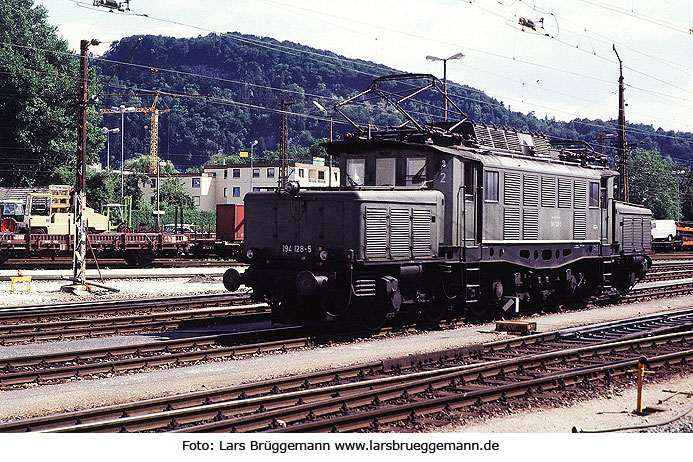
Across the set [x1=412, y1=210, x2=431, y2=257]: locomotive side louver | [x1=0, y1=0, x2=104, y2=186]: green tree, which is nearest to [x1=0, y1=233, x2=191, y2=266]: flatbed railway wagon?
[x1=412, y1=210, x2=431, y2=257]: locomotive side louver

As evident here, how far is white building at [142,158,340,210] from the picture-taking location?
99375 mm

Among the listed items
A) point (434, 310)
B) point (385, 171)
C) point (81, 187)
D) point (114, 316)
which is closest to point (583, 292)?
point (434, 310)

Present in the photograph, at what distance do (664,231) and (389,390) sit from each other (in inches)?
2554

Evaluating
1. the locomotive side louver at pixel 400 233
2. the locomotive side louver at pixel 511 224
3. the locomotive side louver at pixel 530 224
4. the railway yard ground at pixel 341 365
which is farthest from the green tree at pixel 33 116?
the locomotive side louver at pixel 400 233

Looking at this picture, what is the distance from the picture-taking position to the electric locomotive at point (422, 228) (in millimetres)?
16594

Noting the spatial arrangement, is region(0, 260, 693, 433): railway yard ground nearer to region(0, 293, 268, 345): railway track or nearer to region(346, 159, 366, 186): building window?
region(0, 293, 268, 345): railway track

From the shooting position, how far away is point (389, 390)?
11.4 metres

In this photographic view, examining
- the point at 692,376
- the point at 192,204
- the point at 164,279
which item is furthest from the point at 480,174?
the point at 192,204

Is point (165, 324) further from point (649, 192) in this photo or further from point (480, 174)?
point (649, 192)

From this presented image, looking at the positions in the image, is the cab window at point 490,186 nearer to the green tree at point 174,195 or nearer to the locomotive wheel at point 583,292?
the locomotive wheel at point 583,292

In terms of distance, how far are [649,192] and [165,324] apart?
11350 cm

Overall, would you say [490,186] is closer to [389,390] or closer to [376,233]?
[376,233]

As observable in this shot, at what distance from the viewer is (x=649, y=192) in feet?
394
